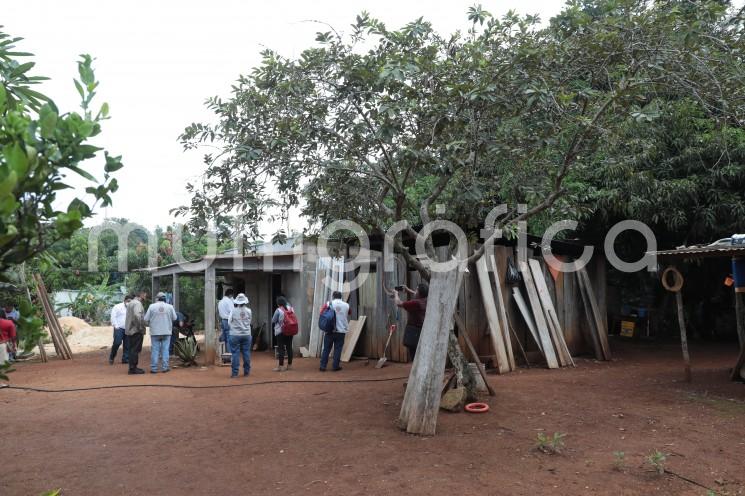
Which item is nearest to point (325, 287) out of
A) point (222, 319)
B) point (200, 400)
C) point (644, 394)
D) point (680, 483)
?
point (222, 319)

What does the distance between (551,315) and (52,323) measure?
1197 centimetres

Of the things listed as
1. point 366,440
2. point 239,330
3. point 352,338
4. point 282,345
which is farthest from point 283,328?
point 366,440

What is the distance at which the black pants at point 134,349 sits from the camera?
1152cm

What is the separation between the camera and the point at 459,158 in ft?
21.3

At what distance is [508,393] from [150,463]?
470 centimetres

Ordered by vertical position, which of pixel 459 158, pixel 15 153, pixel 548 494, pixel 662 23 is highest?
pixel 662 23

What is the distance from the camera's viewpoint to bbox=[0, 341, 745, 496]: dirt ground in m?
4.86

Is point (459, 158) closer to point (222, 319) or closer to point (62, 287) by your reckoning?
point (222, 319)

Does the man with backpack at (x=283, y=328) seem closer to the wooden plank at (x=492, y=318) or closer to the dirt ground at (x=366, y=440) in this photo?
the dirt ground at (x=366, y=440)

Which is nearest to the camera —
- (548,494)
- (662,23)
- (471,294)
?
(548,494)

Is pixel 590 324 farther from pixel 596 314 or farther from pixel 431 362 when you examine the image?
pixel 431 362

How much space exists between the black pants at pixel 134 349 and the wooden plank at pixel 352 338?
4175mm

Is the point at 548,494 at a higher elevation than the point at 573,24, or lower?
lower

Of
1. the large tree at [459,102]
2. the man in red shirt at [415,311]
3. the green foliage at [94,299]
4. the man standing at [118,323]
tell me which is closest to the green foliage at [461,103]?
the large tree at [459,102]
